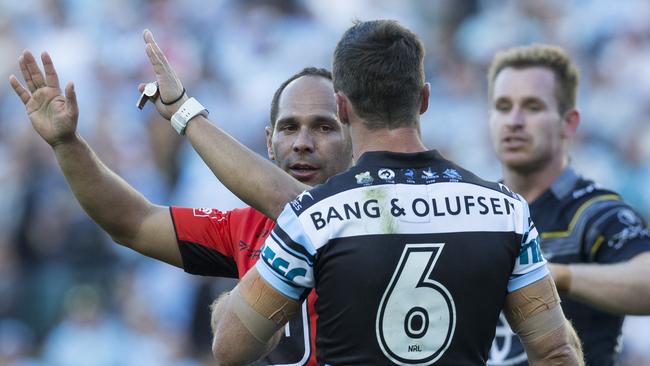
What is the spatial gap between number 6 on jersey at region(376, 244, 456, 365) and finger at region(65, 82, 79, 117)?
162 centimetres

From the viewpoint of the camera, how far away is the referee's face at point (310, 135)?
488 centimetres

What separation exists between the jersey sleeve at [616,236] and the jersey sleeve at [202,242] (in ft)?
Answer: 6.83

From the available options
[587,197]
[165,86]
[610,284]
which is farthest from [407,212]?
[587,197]

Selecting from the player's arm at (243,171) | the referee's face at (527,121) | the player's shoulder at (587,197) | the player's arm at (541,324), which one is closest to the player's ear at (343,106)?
the player's arm at (243,171)

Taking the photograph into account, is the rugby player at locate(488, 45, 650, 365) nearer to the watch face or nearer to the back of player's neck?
the back of player's neck

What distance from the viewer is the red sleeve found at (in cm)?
480

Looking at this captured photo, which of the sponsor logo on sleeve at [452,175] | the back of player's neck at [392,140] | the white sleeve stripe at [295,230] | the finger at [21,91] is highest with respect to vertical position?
the finger at [21,91]

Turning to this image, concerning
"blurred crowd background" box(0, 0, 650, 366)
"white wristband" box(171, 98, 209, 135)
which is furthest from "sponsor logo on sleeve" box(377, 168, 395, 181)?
"blurred crowd background" box(0, 0, 650, 366)

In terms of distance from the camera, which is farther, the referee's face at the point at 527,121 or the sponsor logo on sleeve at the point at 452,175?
the referee's face at the point at 527,121

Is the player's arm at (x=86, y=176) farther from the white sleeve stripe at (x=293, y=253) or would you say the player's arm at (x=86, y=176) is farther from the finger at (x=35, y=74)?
the white sleeve stripe at (x=293, y=253)

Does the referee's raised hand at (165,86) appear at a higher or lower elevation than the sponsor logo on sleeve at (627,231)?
higher

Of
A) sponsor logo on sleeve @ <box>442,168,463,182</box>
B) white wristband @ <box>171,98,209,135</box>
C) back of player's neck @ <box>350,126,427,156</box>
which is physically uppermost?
white wristband @ <box>171,98,209,135</box>

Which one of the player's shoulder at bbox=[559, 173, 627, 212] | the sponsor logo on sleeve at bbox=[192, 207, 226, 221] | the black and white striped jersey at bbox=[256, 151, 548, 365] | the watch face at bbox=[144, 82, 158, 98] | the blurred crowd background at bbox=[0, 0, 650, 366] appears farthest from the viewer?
the blurred crowd background at bbox=[0, 0, 650, 366]

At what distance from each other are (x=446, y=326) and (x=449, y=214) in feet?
1.19
